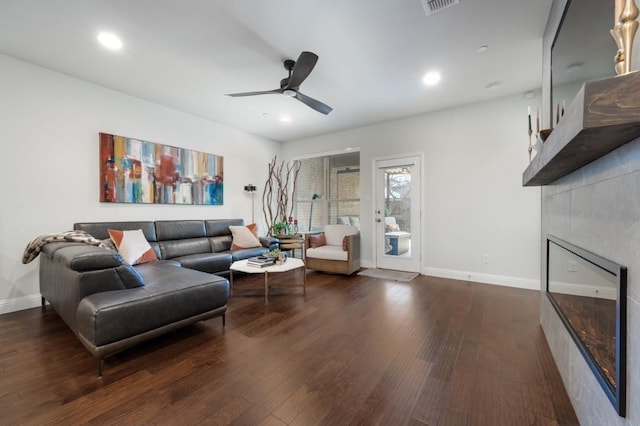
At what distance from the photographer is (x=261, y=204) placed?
5652mm

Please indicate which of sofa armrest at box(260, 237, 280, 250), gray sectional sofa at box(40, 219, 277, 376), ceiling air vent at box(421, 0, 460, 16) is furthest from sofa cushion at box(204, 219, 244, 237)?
ceiling air vent at box(421, 0, 460, 16)

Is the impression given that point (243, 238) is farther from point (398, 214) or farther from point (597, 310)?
point (597, 310)

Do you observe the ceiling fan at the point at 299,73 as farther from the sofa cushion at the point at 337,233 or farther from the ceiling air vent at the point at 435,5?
the sofa cushion at the point at 337,233

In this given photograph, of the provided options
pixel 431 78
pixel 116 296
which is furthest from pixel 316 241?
pixel 116 296

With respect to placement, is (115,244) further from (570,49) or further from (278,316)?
(570,49)

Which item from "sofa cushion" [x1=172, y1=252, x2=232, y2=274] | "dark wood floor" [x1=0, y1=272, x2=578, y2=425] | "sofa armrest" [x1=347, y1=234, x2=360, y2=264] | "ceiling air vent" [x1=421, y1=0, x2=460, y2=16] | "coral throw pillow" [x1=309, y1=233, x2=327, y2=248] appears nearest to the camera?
"dark wood floor" [x1=0, y1=272, x2=578, y2=425]

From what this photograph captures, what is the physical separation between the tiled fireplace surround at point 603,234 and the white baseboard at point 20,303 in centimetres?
464

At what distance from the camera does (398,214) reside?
4.59 m

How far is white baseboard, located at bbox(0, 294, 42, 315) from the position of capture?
2.71 meters

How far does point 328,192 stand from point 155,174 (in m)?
3.30

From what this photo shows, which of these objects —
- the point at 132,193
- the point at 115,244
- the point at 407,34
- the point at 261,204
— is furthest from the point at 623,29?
the point at 261,204

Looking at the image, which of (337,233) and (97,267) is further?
(337,233)

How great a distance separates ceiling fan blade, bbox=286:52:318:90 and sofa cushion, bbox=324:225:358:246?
269 centimetres

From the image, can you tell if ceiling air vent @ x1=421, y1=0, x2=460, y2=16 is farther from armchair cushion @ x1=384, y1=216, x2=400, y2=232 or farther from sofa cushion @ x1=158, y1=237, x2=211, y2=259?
sofa cushion @ x1=158, y1=237, x2=211, y2=259
